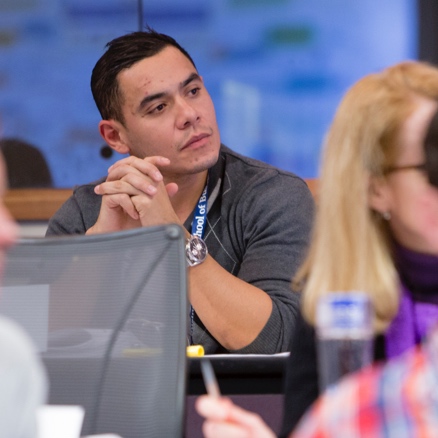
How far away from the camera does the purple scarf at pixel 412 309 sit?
1.28 meters

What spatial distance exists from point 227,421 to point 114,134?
1790 mm

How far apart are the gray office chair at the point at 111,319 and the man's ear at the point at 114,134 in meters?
1.09

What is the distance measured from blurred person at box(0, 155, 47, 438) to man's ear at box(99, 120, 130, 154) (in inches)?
69.9

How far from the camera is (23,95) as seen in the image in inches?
157

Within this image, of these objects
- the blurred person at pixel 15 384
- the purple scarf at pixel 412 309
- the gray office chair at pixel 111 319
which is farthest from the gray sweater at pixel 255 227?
the blurred person at pixel 15 384

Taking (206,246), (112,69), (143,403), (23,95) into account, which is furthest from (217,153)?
(23,95)

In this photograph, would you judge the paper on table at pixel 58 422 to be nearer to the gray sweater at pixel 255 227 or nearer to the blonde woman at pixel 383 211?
the blonde woman at pixel 383 211

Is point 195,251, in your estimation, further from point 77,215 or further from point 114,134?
point 114,134

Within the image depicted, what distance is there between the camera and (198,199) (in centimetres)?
246

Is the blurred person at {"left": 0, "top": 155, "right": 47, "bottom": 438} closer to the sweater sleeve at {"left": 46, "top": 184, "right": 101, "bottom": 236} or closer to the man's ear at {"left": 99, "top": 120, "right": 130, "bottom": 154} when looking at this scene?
the sweater sleeve at {"left": 46, "top": 184, "right": 101, "bottom": 236}

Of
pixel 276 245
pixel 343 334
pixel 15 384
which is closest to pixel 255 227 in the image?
pixel 276 245

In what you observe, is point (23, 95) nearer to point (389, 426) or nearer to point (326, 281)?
point (326, 281)

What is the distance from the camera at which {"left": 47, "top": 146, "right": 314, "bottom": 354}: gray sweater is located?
2223 mm

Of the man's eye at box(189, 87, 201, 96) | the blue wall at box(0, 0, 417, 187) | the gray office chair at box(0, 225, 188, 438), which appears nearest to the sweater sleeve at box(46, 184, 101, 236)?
the man's eye at box(189, 87, 201, 96)
